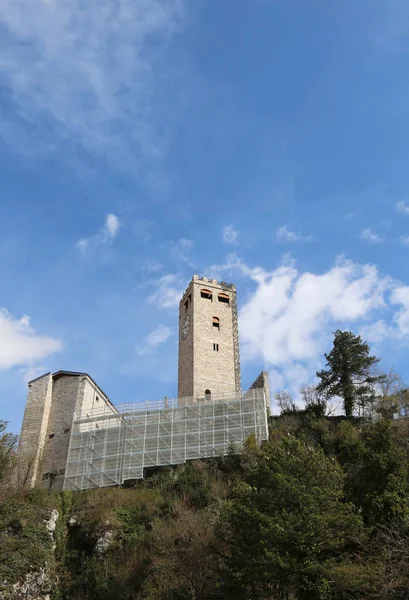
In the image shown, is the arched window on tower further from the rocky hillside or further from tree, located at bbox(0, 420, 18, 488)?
tree, located at bbox(0, 420, 18, 488)

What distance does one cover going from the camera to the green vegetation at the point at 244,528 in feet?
52.8

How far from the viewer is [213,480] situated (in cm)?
2758

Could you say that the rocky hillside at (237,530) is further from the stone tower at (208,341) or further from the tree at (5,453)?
the stone tower at (208,341)

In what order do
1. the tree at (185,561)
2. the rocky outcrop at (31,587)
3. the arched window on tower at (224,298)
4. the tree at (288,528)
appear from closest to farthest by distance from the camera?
1. the tree at (288,528)
2. the tree at (185,561)
3. the rocky outcrop at (31,587)
4. the arched window on tower at (224,298)

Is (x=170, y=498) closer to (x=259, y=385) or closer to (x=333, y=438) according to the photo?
(x=333, y=438)

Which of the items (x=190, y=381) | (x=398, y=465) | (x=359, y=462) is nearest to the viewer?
(x=398, y=465)

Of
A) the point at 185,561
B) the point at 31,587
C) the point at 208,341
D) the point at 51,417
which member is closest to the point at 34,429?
the point at 51,417

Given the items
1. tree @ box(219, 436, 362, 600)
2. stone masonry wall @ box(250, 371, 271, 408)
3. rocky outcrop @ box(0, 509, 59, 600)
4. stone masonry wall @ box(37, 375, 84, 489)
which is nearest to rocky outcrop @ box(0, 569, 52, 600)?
rocky outcrop @ box(0, 509, 59, 600)

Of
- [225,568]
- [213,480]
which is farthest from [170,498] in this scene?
[225,568]

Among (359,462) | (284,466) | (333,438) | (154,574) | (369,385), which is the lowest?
(154,574)

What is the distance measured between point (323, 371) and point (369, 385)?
9.15 ft

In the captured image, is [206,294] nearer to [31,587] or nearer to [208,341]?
[208,341]

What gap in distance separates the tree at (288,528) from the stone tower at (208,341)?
1937 cm

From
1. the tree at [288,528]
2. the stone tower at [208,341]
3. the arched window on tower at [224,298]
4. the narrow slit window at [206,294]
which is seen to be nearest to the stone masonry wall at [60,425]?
the stone tower at [208,341]
